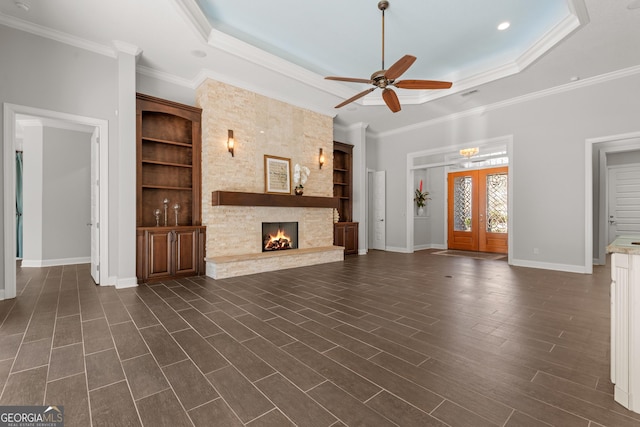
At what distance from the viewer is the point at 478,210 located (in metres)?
8.49

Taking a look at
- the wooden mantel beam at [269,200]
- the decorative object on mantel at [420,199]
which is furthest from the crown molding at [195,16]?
the decorative object on mantel at [420,199]

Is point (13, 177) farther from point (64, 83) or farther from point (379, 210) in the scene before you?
point (379, 210)

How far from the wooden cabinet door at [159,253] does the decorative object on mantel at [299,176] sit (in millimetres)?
2484

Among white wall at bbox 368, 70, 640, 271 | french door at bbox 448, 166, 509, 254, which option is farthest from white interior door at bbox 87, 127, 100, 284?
french door at bbox 448, 166, 509, 254

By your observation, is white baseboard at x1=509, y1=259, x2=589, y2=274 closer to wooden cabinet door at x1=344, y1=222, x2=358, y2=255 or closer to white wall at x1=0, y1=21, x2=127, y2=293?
wooden cabinet door at x1=344, y1=222, x2=358, y2=255

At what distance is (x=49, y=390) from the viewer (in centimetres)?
171

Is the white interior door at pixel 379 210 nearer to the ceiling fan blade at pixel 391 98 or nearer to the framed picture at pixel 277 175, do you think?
the framed picture at pixel 277 175

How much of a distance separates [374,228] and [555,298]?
17.4ft

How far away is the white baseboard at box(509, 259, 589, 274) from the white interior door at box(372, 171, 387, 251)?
3.32 meters

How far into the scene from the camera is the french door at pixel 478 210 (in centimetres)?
805

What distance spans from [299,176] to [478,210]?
222 inches

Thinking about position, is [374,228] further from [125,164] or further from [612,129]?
[125,164]

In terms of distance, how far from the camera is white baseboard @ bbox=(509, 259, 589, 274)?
203 inches

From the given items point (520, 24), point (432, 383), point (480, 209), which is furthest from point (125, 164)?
point (480, 209)
